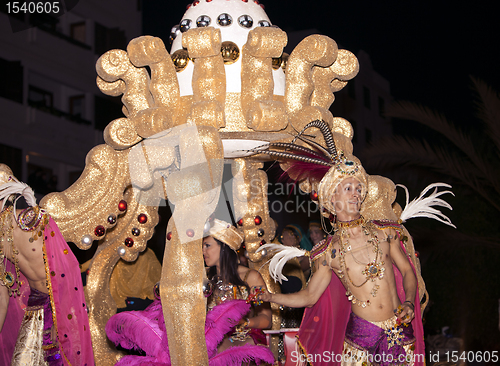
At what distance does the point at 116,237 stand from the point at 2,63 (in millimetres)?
5790

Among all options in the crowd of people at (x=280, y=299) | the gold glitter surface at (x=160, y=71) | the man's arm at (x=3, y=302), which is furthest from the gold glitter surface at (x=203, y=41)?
the man's arm at (x=3, y=302)

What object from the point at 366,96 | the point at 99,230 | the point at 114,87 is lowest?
the point at 99,230

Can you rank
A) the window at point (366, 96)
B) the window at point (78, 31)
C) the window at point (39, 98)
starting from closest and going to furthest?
1. the window at point (39, 98)
2. the window at point (78, 31)
3. the window at point (366, 96)

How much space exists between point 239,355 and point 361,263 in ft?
3.47

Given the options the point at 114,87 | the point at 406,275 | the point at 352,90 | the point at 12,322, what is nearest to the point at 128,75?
the point at 114,87

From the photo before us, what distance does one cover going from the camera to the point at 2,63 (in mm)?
9414

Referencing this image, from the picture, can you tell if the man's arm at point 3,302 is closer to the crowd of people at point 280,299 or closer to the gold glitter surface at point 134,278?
the crowd of people at point 280,299

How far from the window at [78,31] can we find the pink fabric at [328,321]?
863 cm

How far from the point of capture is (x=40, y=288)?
14.4ft

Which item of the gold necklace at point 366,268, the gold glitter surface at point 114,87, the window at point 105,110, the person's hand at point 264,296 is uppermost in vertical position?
the window at point 105,110

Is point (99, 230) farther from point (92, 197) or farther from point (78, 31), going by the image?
point (78, 31)

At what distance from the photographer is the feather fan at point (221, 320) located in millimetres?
3922

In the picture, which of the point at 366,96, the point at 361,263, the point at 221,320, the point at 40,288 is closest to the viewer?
the point at 361,263

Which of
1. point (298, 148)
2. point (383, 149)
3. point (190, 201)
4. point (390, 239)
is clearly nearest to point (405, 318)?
point (390, 239)
